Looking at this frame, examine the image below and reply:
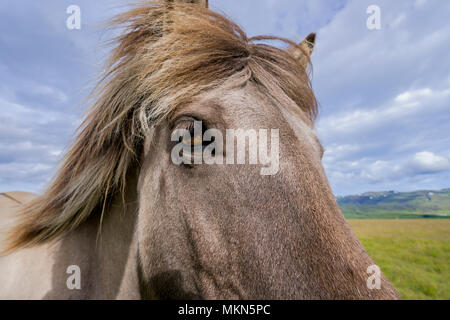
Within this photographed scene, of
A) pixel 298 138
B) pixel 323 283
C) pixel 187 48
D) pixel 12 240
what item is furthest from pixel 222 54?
pixel 12 240

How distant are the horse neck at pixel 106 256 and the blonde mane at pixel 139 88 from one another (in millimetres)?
106

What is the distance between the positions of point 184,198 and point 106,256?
0.87 metres

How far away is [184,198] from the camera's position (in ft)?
5.04

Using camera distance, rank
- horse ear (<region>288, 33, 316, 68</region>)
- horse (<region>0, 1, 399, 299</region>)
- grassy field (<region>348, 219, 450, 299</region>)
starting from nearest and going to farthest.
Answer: horse (<region>0, 1, 399, 299</region>) → horse ear (<region>288, 33, 316, 68</region>) → grassy field (<region>348, 219, 450, 299</region>)

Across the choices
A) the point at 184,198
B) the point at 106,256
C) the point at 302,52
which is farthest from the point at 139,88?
the point at 302,52

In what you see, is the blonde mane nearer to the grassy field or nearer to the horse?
the horse

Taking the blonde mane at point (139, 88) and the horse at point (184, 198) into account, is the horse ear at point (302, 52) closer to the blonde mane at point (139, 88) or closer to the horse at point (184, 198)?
the horse at point (184, 198)

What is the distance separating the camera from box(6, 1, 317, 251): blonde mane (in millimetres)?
1833

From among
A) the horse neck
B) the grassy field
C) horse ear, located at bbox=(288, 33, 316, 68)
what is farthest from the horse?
the grassy field

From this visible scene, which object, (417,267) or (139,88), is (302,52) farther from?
(417,267)

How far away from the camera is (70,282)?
1854 millimetres

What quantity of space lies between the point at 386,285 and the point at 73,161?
2214 mm
